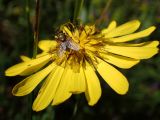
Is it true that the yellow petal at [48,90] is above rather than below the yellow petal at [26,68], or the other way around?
below

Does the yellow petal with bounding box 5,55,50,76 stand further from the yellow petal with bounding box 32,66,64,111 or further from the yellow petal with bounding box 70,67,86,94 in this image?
the yellow petal with bounding box 70,67,86,94

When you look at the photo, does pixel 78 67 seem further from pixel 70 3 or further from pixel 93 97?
pixel 70 3

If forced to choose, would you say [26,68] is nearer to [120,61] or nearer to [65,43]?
[65,43]

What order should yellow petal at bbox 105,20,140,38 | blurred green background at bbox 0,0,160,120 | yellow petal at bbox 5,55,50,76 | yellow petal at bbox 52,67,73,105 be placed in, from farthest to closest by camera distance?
blurred green background at bbox 0,0,160,120, yellow petal at bbox 105,20,140,38, yellow petal at bbox 5,55,50,76, yellow petal at bbox 52,67,73,105

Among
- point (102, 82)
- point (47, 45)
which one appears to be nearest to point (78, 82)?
point (47, 45)

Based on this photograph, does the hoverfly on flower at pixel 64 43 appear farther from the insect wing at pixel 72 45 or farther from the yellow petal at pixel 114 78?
the yellow petal at pixel 114 78

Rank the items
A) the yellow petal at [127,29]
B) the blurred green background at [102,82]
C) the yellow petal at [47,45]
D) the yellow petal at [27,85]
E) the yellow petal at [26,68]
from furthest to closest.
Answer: the blurred green background at [102,82] < the yellow petal at [47,45] < the yellow petal at [127,29] < the yellow petal at [26,68] < the yellow petal at [27,85]

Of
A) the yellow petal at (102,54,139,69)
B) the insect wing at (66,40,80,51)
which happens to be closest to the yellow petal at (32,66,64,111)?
the insect wing at (66,40,80,51)

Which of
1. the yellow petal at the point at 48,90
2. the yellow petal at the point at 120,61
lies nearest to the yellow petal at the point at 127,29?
the yellow petal at the point at 120,61
